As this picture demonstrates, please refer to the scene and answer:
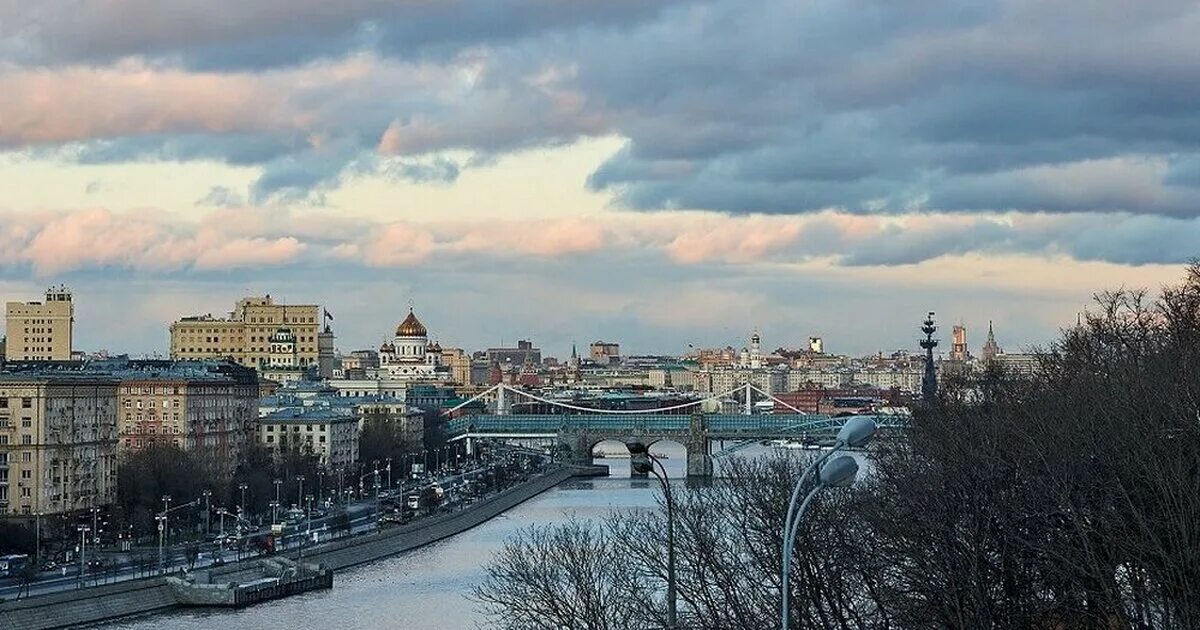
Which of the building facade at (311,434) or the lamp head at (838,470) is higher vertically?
the building facade at (311,434)

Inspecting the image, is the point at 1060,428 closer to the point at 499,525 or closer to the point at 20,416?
the point at 20,416

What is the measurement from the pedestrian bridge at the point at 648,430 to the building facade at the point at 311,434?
50.7 feet

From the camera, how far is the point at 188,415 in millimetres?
94875

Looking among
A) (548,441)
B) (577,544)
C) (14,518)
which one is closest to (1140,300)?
(577,544)

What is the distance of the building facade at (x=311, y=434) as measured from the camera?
356 feet

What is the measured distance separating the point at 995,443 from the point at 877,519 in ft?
10.1

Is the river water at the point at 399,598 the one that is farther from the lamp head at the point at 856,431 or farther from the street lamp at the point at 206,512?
the lamp head at the point at 856,431

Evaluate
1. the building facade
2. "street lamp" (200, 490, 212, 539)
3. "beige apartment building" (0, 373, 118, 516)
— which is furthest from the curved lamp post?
the building facade

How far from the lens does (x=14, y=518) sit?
229 feet

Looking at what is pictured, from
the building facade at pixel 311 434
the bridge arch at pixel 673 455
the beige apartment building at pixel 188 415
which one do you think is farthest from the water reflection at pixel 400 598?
the building facade at pixel 311 434

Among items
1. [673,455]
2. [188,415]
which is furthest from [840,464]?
[673,455]

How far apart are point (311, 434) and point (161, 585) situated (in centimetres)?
5394

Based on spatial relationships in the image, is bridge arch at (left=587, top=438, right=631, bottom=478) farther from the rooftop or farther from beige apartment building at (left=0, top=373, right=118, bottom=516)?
beige apartment building at (left=0, top=373, right=118, bottom=516)

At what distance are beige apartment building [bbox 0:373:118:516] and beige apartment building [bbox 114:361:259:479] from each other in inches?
379
